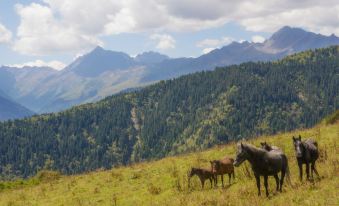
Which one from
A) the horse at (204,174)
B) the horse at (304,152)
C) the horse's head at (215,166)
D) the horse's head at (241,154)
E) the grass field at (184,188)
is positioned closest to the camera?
the grass field at (184,188)

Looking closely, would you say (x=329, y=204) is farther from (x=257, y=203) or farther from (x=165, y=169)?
(x=165, y=169)

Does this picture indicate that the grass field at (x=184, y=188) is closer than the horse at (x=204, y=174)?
Yes

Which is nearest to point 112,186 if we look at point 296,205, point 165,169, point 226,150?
point 165,169

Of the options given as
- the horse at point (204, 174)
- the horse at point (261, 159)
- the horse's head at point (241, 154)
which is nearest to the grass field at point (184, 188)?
the horse at point (204, 174)

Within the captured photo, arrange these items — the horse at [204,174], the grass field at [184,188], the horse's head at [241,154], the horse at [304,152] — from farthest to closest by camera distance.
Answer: the horse at [204,174], the horse at [304,152], the horse's head at [241,154], the grass field at [184,188]

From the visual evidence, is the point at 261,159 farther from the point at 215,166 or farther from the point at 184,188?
the point at 184,188

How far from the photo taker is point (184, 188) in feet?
73.1

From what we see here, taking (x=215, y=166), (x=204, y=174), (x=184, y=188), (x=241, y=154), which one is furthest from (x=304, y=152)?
(x=184, y=188)

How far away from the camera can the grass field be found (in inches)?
598

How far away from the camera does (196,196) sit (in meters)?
18.8

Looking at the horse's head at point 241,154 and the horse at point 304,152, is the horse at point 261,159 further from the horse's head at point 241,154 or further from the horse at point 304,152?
the horse at point 304,152

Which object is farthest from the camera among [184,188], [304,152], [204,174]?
[184,188]

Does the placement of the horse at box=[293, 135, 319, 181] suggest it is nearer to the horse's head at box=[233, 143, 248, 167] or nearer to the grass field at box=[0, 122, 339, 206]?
the grass field at box=[0, 122, 339, 206]

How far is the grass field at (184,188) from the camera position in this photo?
1518 centimetres
